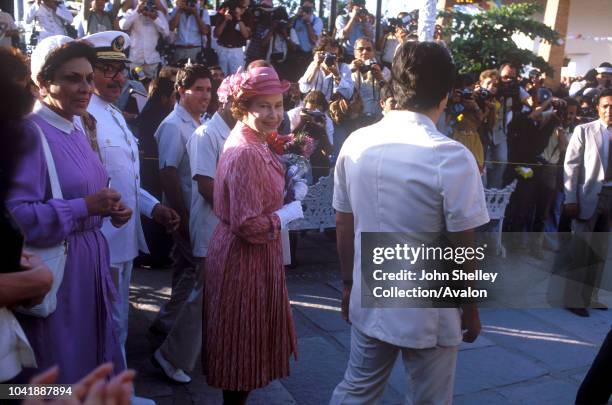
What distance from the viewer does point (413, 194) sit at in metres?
2.27

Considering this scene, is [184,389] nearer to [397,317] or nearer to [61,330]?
[61,330]

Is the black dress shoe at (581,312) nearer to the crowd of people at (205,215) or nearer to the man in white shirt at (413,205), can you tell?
the crowd of people at (205,215)

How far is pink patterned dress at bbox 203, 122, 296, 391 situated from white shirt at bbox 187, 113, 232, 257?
1.31ft

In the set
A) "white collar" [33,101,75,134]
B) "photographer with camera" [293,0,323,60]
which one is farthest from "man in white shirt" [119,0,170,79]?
"white collar" [33,101,75,134]

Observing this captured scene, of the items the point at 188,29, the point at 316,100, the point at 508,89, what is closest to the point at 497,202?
the point at 508,89

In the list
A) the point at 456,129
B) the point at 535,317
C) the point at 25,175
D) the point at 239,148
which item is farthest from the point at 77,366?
the point at 456,129

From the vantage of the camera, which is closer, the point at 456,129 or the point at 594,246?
the point at 594,246

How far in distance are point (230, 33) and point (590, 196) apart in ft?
17.7

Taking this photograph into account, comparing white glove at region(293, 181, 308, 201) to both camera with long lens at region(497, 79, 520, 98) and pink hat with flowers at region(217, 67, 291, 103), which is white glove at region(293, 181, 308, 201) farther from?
camera with long lens at region(497, 79, 520, 98)

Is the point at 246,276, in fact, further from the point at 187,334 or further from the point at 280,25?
the point at 280,25

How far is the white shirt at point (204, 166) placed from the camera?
3.32m

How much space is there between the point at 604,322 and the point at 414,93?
143 inches

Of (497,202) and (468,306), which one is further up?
(468,306)

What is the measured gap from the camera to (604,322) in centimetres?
504
